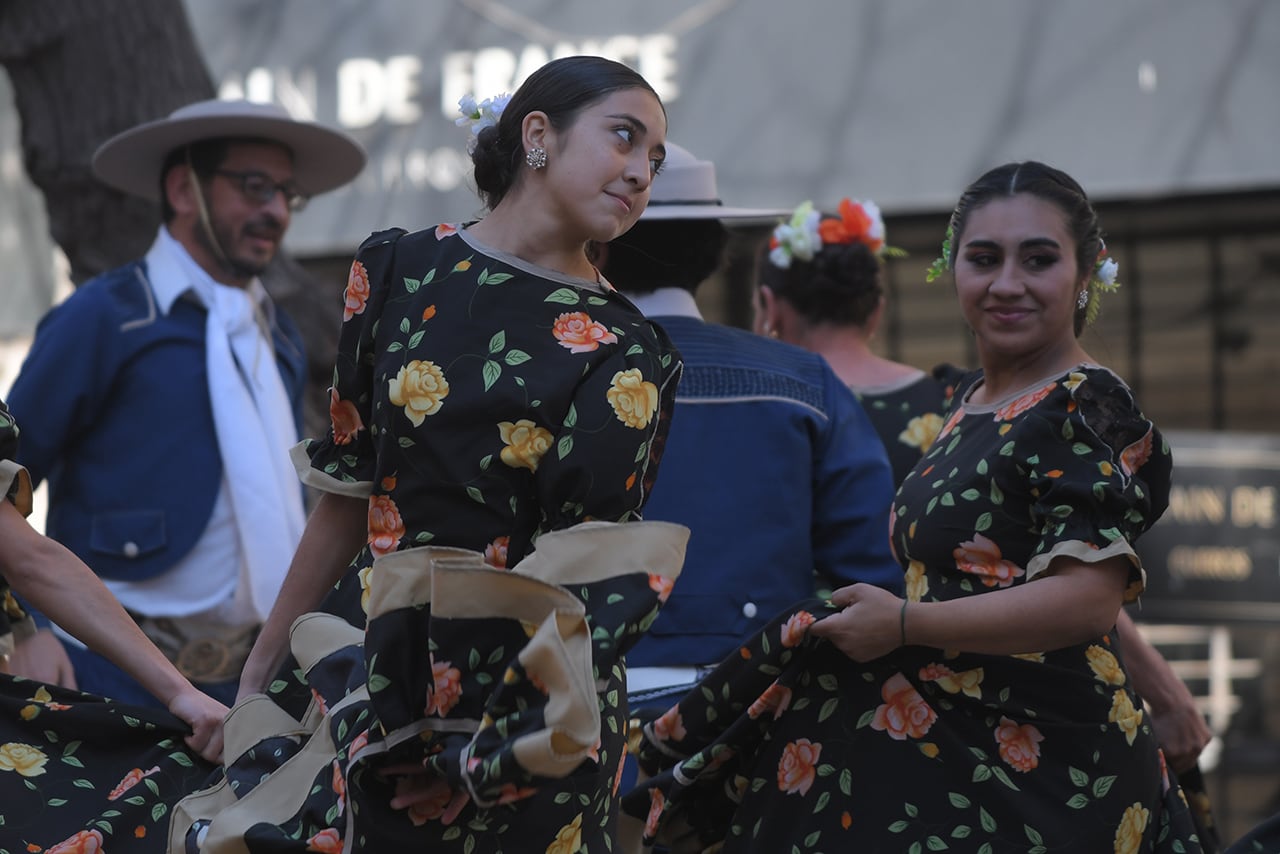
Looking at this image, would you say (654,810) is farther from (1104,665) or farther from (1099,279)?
(1099,279)

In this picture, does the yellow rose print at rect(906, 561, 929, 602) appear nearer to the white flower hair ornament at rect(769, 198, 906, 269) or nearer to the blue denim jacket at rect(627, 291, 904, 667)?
the blue denim jacket at rect(627, 291, 904, 667)

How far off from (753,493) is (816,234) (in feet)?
3.68

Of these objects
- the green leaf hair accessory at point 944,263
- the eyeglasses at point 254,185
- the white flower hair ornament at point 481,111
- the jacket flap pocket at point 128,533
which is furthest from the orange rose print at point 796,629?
the eyeglasses at point 254,185

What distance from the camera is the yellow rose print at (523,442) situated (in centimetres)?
214

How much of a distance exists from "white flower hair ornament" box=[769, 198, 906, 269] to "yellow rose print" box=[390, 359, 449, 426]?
2076 millimetres

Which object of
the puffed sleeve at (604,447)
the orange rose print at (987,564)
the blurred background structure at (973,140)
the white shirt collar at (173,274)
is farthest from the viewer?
the blurred background structure at (973,140)

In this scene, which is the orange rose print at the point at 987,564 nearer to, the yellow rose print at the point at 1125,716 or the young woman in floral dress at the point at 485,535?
the yellow rose print at the point at 1125,716

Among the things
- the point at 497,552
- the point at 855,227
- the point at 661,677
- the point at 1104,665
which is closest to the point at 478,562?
the point at 497,552

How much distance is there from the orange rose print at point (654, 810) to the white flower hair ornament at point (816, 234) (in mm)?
1678

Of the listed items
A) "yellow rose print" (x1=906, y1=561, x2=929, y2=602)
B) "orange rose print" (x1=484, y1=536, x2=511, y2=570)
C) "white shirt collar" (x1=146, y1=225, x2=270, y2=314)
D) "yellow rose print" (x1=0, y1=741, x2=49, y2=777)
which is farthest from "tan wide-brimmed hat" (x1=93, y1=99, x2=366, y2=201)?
"orange rose print" (x1=484, y1=536, x2=511, y2=570)

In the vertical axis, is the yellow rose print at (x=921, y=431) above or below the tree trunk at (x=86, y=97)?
below

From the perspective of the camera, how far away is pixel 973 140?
802cm

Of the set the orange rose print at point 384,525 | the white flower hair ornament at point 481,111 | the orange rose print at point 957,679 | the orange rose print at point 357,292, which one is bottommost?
the orange rose print at point 957,679

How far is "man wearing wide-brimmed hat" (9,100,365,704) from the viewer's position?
379 centimetres
